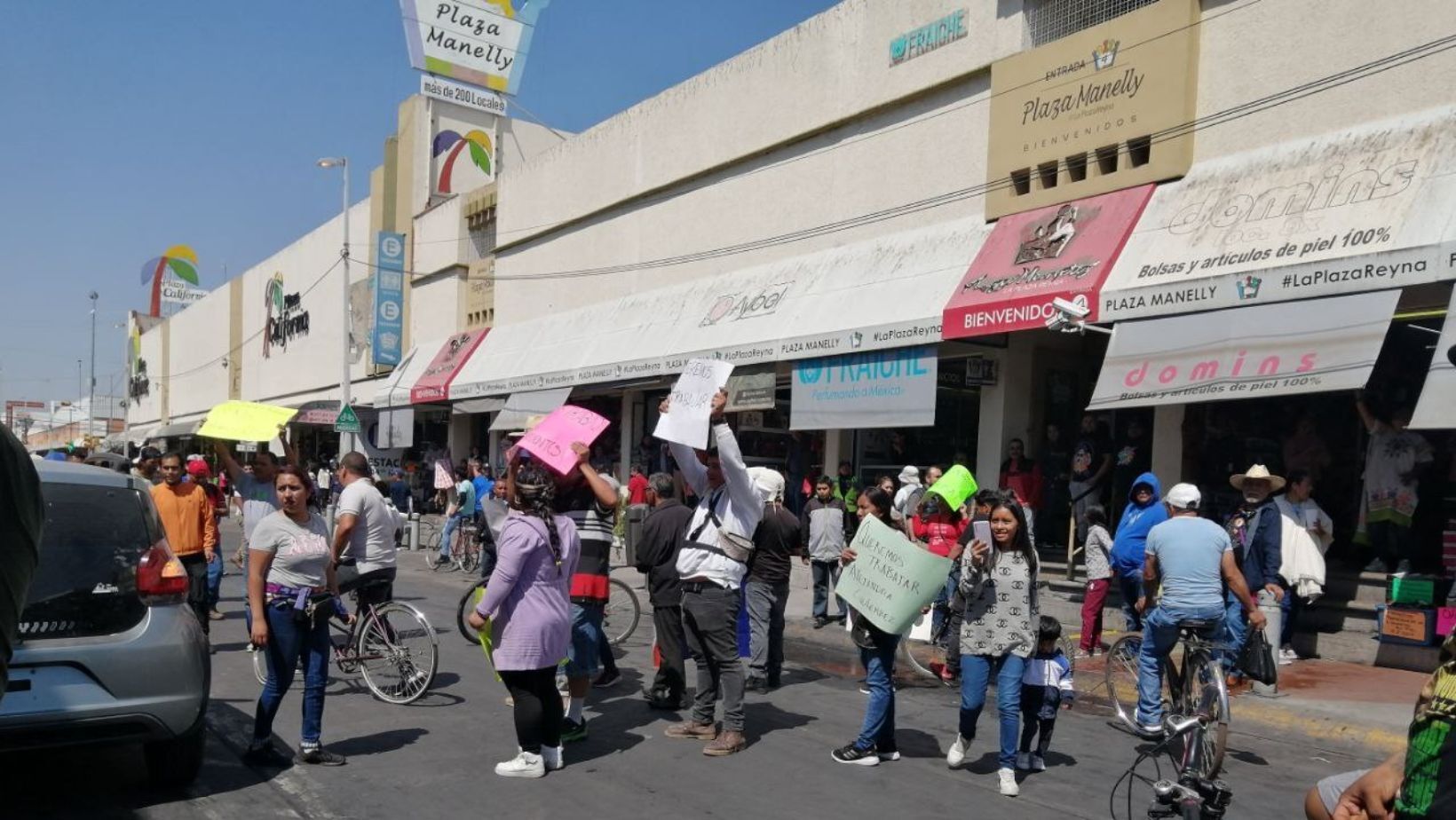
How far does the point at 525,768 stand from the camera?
580cm

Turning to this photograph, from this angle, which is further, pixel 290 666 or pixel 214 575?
pixel 214 575

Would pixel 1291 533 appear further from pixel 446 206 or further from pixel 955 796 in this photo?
pixel 446 206

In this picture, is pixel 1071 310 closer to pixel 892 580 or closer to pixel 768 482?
pixel 768 482

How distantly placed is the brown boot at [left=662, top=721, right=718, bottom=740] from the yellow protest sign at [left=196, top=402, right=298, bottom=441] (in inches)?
156

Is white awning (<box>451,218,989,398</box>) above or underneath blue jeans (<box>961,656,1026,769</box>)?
above

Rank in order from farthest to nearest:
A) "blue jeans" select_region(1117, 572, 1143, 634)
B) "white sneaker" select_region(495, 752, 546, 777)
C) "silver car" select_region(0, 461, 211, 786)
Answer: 1. "blue jeans" select_region(1117, 572, 1143, 634)
2. "white sneaker" select_region(495, 752, 546, 777)
3. "silver car" select_region(0, 461, 211, 786)

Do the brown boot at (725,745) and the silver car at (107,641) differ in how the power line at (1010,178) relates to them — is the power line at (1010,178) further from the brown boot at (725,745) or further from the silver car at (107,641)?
the silver car at (107,641)

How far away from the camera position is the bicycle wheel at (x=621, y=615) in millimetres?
10775

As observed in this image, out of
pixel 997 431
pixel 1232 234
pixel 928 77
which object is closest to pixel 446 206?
pixel 928 77

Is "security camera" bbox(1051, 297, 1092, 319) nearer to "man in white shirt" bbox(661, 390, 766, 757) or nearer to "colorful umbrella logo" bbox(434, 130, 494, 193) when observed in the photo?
"man in white shirt" bbox(661, 390, 766, 757)

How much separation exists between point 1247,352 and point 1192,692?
4534 millimetres

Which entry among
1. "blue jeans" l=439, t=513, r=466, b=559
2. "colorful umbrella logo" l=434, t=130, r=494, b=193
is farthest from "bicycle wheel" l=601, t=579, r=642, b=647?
"colorful umbrella logo" l=434, t=130, r=494, b=193

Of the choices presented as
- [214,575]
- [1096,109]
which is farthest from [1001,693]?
[1096,109]

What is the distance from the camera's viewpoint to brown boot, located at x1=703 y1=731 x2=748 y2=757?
6363mm
